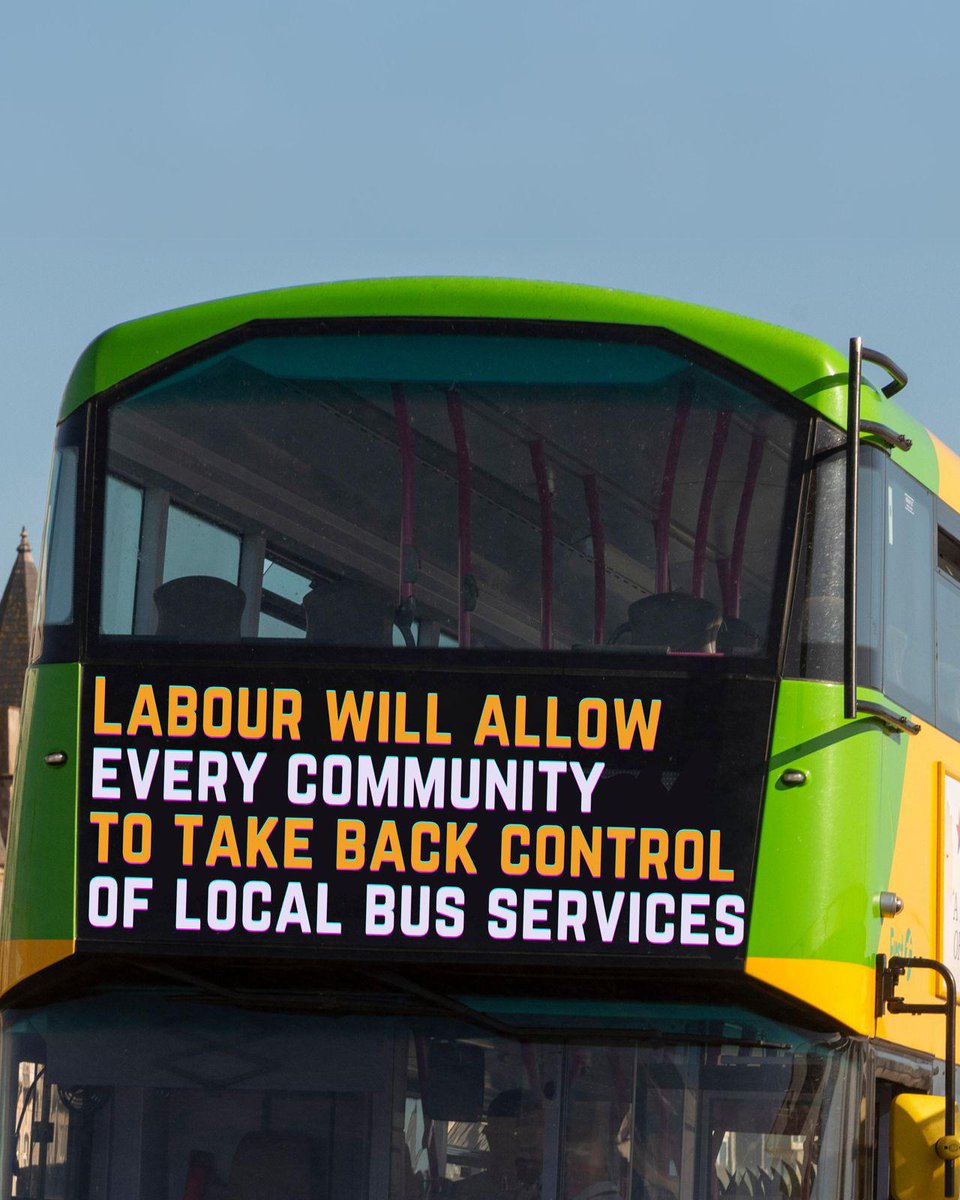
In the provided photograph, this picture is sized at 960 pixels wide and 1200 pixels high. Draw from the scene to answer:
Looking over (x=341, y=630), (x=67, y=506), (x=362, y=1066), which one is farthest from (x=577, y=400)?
(x=362, y=1066)

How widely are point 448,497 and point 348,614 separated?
20.1 inches

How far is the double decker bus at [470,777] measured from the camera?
686cm

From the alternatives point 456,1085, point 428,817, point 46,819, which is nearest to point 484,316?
point 428,817

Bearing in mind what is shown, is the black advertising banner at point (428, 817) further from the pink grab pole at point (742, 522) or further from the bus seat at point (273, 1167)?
the bus seat at point (273, 1167)

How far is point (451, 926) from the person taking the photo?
22.4 ft

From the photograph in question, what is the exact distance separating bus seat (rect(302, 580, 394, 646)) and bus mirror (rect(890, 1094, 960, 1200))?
2079 mm

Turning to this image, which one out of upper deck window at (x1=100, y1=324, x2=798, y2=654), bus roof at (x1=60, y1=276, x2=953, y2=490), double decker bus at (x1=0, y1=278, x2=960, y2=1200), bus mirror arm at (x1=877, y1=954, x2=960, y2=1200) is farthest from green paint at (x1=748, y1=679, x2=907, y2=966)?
bus roof at (x1=60, y1=276, x2=953, y2=490)

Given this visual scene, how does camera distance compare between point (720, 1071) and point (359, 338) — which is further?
point (359, 338)

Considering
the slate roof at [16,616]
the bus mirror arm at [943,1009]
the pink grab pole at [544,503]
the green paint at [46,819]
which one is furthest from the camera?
the slate roof at [16,616]

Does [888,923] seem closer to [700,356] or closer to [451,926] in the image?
[451,926]

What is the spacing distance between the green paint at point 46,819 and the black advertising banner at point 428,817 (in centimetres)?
6

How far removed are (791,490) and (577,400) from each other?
726mm

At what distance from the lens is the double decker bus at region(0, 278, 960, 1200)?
22.5 feet

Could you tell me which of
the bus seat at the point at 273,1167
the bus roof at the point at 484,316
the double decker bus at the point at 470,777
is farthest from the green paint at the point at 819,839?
the bus seat at the point at 273,1167
